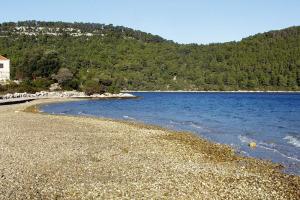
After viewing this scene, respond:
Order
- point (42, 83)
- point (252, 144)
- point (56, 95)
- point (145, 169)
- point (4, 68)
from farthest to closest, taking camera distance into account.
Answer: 1. point (42, 83)
2. point (4, 68)
3. point (56, 95)
4. point (252, 144)
5. point (145, 169)

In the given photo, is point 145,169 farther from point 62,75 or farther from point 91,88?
point 62,75

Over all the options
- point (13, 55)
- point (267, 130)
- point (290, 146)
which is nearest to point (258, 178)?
point (290, 146)

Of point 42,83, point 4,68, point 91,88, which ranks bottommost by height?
point 91,88

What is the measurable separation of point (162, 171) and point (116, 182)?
3.04m

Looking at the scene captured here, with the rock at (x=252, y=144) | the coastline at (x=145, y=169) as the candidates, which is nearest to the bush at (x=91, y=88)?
the coastline at (x=145, y=169)

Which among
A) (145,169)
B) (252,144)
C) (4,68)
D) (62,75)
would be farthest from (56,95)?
(145,169)

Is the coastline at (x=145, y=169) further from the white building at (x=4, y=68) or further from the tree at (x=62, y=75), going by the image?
the tree at (x=62, y=75)

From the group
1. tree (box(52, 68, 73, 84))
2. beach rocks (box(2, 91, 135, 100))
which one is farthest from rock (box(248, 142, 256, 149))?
tree (box(52, 68, 73, 84))

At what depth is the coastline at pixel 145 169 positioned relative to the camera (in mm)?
17331

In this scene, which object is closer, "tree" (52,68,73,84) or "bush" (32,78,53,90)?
"bush" (32,78,53,90)

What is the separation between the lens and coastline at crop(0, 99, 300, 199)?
1733 centimetres

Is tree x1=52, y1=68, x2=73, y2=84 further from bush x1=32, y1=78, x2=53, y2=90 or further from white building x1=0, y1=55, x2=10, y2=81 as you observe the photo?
white building x1=0, y1=55, x2=10, y2=81

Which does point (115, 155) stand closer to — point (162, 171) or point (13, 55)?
point (162, 171)

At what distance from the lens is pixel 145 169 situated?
836 inches
